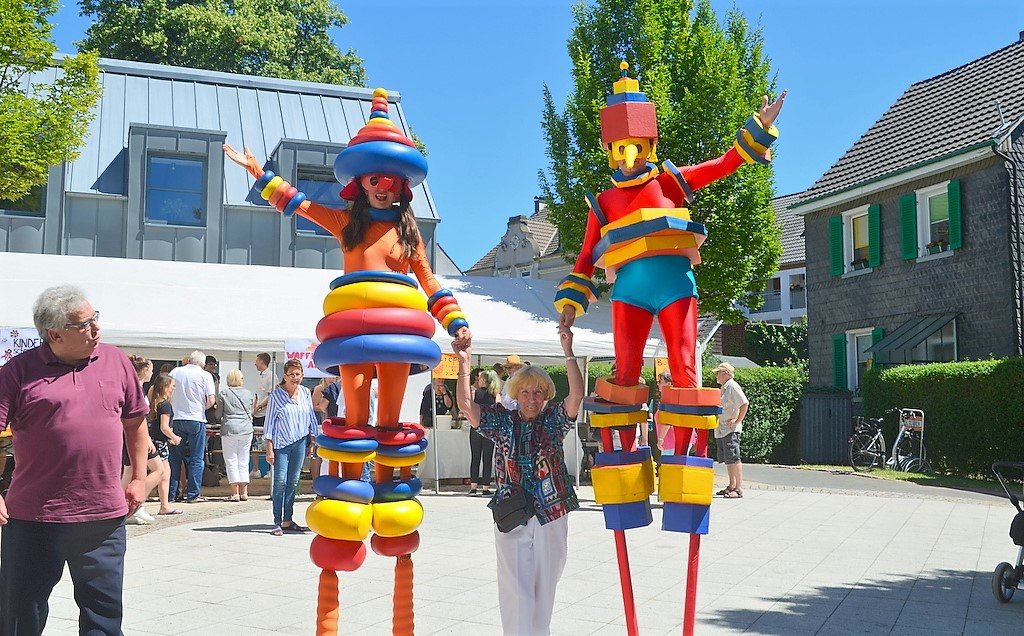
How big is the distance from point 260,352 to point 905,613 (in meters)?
8.73

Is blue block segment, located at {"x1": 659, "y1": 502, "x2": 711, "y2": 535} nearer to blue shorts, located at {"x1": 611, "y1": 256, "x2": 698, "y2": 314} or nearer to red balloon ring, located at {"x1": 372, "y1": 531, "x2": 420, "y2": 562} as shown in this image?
blue shorts, located at {"x1": 611, "y1": 256, "x2": 698, "y2": 314}

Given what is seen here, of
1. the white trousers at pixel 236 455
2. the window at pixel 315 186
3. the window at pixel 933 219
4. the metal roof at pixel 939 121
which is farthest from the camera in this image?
the window at pixel 315 186

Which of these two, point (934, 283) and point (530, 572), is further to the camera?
point (934, 283)

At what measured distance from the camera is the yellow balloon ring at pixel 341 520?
418 cm

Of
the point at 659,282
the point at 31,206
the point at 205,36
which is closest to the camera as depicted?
the point at 659,282

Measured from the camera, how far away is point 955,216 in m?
18.2

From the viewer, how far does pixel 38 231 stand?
59.4ft

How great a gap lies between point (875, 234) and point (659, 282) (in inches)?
691

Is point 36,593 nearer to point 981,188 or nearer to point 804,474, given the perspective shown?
point 804,474

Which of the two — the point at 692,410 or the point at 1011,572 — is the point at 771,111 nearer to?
the point at 692,410

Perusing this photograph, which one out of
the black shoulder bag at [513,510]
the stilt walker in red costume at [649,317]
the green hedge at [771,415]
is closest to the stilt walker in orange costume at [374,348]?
the black shoulder bag at [513,510]

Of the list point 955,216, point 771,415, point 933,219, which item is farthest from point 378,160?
point 771,415

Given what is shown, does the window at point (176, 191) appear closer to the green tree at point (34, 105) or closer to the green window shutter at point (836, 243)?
the green tree at point (34, 105)

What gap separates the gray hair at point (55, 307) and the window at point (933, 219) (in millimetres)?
18322
